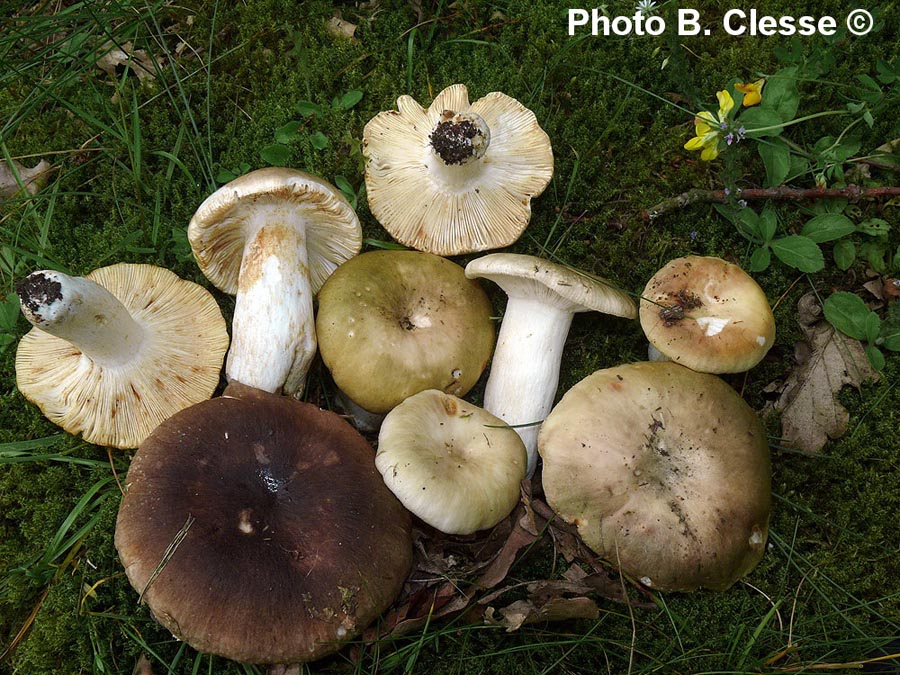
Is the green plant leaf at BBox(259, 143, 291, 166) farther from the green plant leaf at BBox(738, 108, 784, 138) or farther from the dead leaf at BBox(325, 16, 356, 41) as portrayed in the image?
the green plant leaf at BBox(738, 108, 784, 138)

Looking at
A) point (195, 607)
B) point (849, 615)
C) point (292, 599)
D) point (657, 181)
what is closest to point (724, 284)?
point (657, 181)

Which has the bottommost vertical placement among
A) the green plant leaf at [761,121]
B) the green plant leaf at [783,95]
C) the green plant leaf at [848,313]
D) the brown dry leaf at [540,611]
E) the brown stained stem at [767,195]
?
the brown dry leaf at [540,611]

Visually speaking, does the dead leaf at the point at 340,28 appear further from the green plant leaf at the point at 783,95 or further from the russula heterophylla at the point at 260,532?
the green plant leaf at the point at 783,95

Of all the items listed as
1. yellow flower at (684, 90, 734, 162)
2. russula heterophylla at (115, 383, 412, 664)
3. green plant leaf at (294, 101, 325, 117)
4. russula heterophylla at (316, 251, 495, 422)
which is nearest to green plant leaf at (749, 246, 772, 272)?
yellow flower at (684, 90, 734, 162)

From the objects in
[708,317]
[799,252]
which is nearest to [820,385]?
[799,252]

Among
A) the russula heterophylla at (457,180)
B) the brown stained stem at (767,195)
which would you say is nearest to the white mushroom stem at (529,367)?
the russula heterophylla at (457,180)

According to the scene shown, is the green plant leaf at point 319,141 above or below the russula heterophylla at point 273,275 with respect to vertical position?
above

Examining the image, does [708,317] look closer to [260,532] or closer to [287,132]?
[260,532]
